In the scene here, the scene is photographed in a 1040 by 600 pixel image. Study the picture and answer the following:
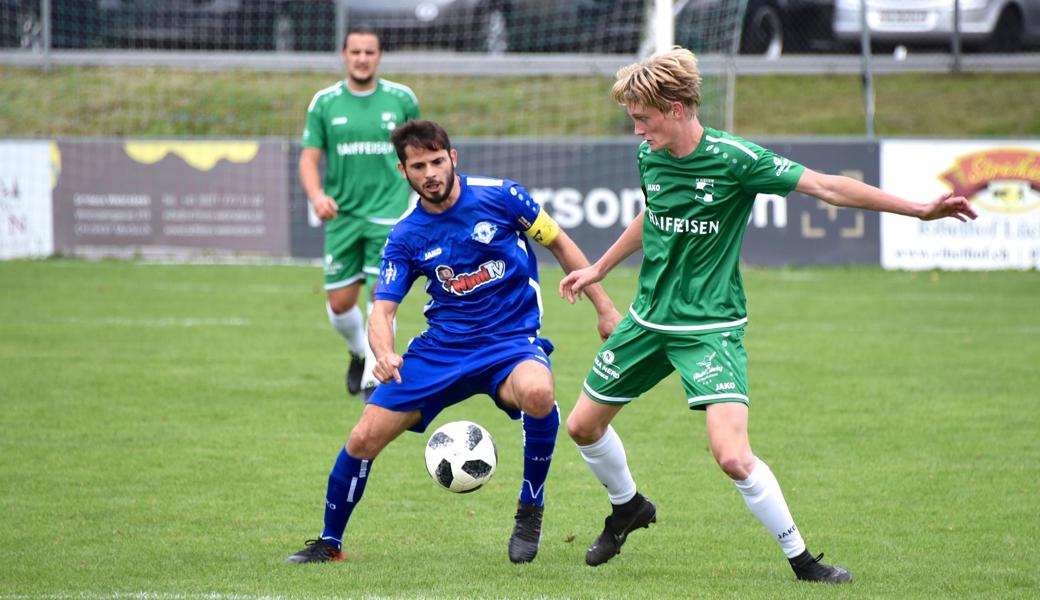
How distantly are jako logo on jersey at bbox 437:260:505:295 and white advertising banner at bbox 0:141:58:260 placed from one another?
12573 millimetres

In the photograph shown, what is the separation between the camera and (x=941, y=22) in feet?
64.3

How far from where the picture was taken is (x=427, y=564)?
536cm

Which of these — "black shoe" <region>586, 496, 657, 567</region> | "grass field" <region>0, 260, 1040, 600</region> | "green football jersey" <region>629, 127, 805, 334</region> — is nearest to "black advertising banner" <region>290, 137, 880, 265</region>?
"grass field" <region>0, 260, 1040, 600</region>

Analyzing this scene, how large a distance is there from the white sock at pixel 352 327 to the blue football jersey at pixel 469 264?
374 cm

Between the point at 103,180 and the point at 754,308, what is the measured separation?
856cm

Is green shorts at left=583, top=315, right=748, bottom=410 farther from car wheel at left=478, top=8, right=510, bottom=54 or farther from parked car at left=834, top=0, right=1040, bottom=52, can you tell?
car wheel at left=478, top=8, right=510, bottom=54

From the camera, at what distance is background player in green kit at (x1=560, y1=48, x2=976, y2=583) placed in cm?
493

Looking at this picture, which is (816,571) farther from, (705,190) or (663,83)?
(663,83)

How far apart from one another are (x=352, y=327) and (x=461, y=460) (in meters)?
4.05

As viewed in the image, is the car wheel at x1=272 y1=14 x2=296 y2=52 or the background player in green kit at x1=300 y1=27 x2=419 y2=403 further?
the car wheel at x1=272 y1=14 x2=296 y2=52

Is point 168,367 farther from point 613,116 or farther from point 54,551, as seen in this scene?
point 613,116

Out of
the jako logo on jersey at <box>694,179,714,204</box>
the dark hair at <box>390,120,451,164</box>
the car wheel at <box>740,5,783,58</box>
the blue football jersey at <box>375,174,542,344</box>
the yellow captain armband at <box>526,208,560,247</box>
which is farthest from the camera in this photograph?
the car wheel at <box>740,5,783,58</box>

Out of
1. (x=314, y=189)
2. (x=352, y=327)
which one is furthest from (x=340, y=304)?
(x=314, y=189)

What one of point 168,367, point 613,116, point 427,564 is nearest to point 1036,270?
point 613,116
